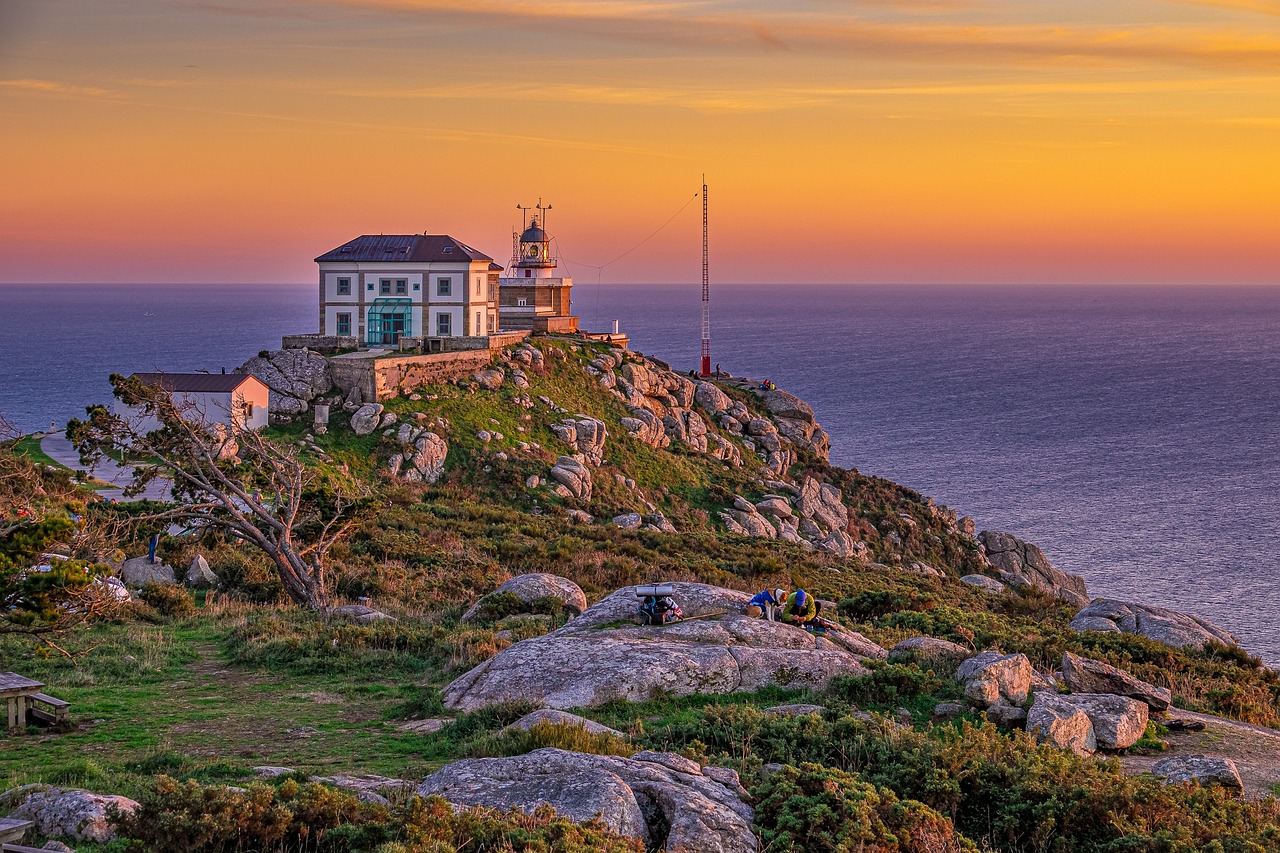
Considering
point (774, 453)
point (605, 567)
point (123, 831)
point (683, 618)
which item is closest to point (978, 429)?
point (774, 453)

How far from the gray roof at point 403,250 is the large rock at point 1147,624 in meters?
41.0

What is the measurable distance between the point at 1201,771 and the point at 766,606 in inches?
278

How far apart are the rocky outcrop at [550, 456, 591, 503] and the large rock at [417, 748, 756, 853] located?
3779cm

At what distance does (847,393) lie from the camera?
136875 millimetres

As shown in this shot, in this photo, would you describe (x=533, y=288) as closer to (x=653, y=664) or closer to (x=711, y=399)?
(x=711, y=399)

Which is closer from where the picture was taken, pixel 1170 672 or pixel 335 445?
pixel 1170 672

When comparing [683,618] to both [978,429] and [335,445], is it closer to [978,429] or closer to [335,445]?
[335,445]

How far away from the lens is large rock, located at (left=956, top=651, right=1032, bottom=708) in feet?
51.8

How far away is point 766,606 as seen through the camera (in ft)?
62.3

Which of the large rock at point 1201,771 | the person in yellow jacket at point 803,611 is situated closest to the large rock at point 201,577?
the person in yellow jacket at point 803,611

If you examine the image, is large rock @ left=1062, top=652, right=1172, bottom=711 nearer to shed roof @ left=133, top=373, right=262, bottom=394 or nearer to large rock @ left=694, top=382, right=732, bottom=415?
shed roof @ left=133, top=373, right=262, bottom=394

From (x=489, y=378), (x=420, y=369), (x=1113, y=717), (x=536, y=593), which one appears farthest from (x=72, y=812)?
(x=489, y=378)

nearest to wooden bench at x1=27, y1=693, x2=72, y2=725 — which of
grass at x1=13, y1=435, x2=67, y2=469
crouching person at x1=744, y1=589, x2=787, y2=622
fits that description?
crouching person at x1=744, y1=589, x2=787, y2=622

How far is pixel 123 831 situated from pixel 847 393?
130574 mm
